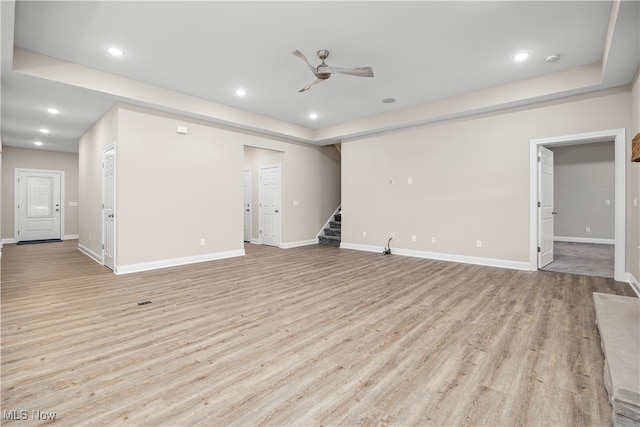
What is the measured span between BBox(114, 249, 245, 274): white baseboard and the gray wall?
29.4ft

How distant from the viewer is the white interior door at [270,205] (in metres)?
7.68

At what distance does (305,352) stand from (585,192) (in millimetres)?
9529

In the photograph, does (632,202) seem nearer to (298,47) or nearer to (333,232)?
(298,47)

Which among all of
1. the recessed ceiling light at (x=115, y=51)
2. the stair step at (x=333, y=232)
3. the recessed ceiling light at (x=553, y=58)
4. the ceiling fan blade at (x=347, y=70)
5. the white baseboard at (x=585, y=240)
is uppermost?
the recessed ceiling light at (x=553, y=58)

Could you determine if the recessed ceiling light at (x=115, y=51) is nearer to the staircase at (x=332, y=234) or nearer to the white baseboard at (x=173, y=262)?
the white baseboard at (x=173, y=262)

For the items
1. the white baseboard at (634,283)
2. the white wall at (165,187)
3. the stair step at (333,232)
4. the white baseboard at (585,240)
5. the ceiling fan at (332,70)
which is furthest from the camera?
the stair step at (333,232)

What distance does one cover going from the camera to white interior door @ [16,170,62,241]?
864 centimetres

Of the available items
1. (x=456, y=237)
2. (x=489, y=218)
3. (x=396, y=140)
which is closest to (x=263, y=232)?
(x=396, y=140)

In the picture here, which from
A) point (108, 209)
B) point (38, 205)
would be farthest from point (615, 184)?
point (38, 205)

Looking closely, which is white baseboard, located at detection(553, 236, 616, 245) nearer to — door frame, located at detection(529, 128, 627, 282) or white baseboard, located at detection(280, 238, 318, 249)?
door frame, located at detection(529, 128, 627, 282)

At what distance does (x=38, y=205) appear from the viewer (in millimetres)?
8938

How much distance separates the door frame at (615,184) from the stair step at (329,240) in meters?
4.33

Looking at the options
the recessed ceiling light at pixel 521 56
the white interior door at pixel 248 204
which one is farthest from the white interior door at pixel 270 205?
the recessed ceiling light at pixel 521 56

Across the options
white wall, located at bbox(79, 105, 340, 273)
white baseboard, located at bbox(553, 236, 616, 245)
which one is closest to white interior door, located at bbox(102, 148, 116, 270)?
white wall, located at bbox(79, 105, 340, 273)
